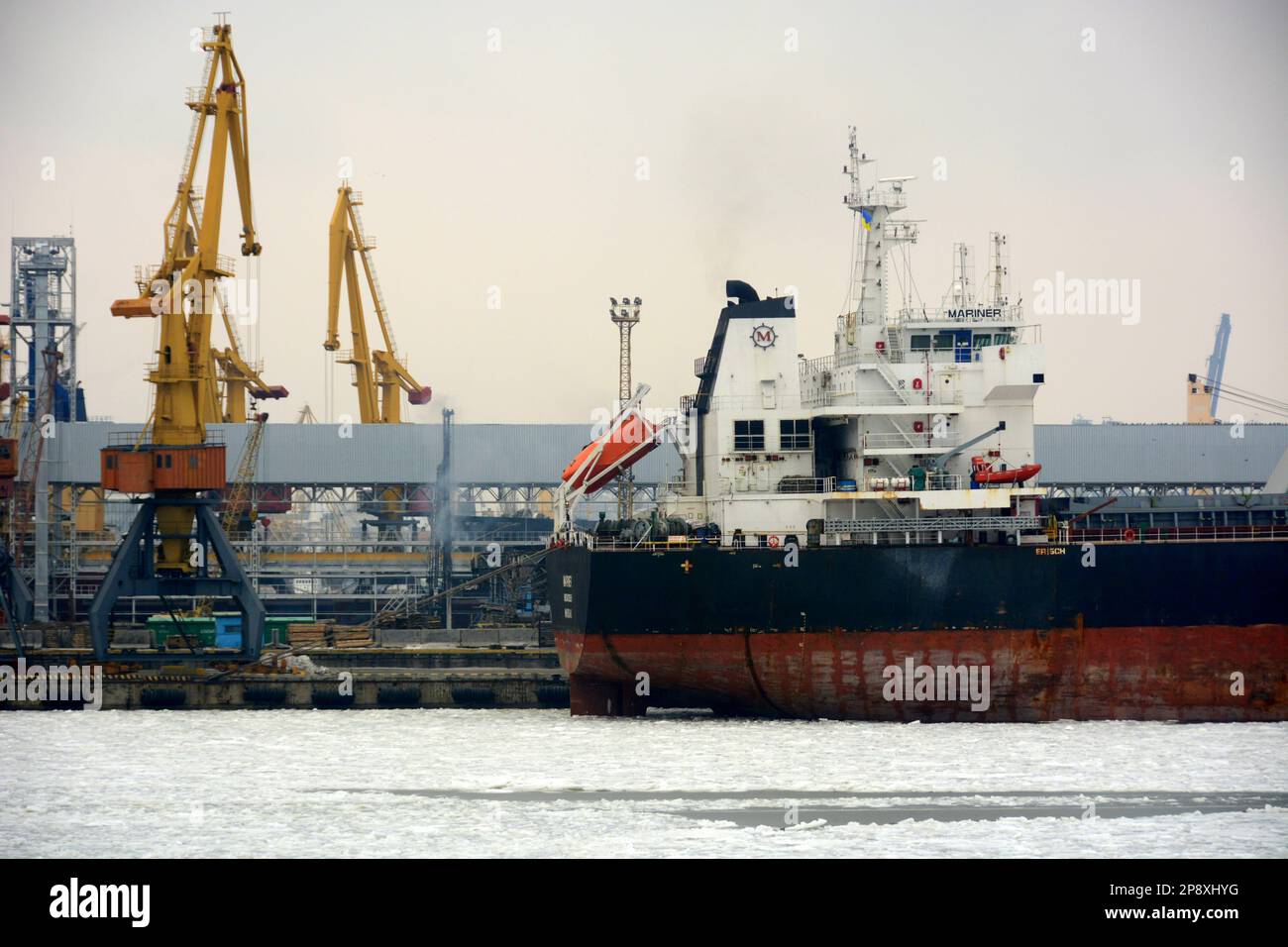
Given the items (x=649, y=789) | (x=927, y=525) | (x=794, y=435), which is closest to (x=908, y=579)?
(x=927, y=525)

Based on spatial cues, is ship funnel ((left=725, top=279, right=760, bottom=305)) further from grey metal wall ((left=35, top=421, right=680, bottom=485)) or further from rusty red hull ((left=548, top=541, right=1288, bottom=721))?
grey metal wall ((left=35, top=421, right=680, bottom=485))

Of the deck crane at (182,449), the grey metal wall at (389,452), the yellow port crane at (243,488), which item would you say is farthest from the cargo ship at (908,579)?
the grey metal wall at (389,452)

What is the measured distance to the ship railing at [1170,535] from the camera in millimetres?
38094

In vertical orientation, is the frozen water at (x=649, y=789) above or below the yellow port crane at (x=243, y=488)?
below

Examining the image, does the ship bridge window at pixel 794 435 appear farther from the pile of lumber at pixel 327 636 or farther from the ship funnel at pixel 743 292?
the pile of lumber at pixel 327 636

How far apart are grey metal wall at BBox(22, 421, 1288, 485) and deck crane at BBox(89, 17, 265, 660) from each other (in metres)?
20.6

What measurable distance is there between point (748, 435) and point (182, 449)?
16748 mm

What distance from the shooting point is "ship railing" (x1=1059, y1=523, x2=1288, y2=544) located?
125 ft

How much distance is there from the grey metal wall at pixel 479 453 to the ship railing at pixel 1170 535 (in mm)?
31128

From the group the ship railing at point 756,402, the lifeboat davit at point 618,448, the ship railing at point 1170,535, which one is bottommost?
the ship railing at point 1170,535

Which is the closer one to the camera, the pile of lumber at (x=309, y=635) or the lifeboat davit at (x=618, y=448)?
the lifeboat davit at (x=618, y=448)

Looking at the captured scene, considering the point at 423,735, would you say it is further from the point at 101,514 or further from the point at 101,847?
the point at 101,514
